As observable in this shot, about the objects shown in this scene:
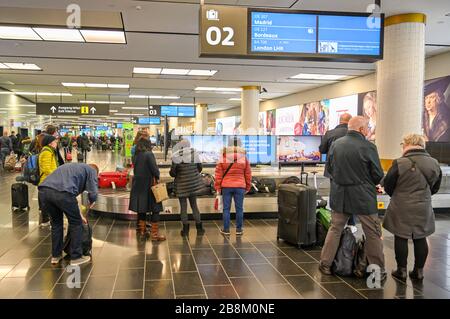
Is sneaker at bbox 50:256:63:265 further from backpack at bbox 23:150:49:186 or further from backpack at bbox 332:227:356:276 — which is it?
backpack at bbox 332:227:356:276

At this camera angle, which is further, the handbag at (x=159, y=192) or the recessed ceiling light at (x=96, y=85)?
the recessed ceiling light at (x=96, y=85)

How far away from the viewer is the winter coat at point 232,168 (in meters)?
6.52

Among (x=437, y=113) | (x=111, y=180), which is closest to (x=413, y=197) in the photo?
(x=111, y=180)

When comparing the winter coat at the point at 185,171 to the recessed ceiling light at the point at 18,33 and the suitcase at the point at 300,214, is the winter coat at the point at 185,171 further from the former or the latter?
the recessed ceiling light at the point at 18,33

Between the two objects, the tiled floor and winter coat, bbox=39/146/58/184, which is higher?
winter coat, bbox=39/146/58/184

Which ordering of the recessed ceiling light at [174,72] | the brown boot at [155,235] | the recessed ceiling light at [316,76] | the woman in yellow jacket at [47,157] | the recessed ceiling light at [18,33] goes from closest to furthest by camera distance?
the brown boot at [155,235] < the woman in yellow jacket at [47,157] < the recessed ceiling light at [18,33] < the recessed ceiling light at [174,72] < the recessed ceiling light at [316,76]

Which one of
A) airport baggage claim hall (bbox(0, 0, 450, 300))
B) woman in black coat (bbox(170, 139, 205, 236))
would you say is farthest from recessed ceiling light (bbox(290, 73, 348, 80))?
woman in black coat (bbox(170, 139, 205, 236))

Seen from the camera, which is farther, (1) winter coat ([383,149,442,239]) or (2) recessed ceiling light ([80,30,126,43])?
(2) recessed ceiling light ([80,30,126,43])

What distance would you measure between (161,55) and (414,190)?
26.3 feet

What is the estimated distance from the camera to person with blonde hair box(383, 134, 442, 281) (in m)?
4.42

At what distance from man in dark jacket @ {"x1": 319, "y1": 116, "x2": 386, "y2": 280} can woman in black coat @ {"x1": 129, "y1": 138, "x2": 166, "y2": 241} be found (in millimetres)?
2953

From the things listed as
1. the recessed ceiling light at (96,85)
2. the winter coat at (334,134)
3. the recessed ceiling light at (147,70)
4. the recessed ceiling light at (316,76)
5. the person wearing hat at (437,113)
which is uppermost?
the recessed ceiling light at (96,85)

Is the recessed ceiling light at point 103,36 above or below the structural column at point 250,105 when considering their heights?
above

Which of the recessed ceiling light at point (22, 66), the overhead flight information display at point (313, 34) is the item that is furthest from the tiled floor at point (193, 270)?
the recessed ceiling light at point (22, 66)
